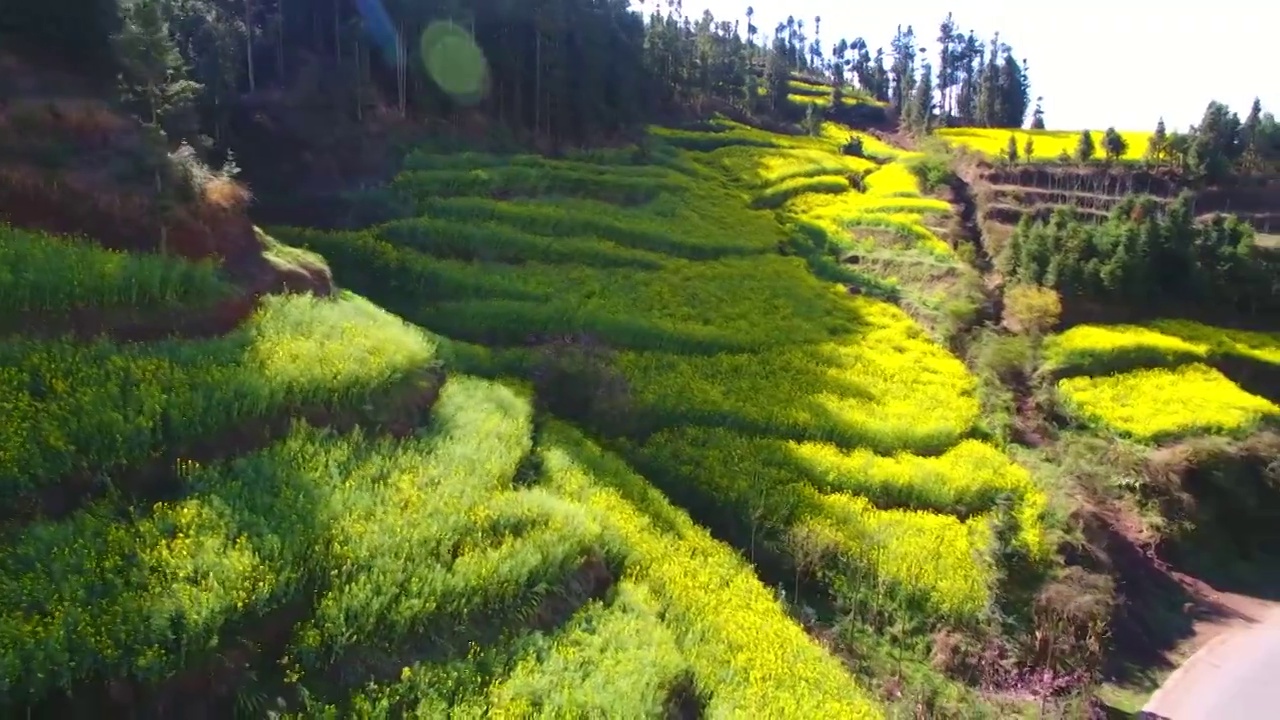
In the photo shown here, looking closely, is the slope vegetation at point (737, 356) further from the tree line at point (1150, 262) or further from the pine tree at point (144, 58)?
the pine tree at point (144, 58)

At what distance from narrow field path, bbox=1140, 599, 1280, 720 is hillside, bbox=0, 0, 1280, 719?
748 mm

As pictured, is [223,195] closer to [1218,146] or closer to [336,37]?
[336,37]

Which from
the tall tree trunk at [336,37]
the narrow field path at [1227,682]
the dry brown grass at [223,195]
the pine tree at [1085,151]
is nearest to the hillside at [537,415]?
the dry brown grass at [223,195]

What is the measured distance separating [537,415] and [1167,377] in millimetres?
28317

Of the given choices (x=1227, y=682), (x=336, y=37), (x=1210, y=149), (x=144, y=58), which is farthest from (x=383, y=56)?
(x=1210, y=149)

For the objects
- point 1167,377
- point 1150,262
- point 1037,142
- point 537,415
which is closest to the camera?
point 537,415

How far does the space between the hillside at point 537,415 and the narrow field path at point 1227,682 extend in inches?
29.5

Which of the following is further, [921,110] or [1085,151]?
[921,110]

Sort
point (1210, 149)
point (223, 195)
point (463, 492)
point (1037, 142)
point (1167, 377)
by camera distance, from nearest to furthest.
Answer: point (463, 492)
point (223, 195)
point (1167, 377)
point (1210, 149)
point (1037, 142)

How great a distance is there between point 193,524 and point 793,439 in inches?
740

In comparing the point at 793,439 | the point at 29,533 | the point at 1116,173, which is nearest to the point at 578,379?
the point at 793,439

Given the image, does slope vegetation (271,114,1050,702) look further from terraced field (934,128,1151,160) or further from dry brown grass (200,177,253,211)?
terraced field (934,128,1151,160)

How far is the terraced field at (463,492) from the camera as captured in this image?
440 inches

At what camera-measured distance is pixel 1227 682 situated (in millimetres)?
22047
